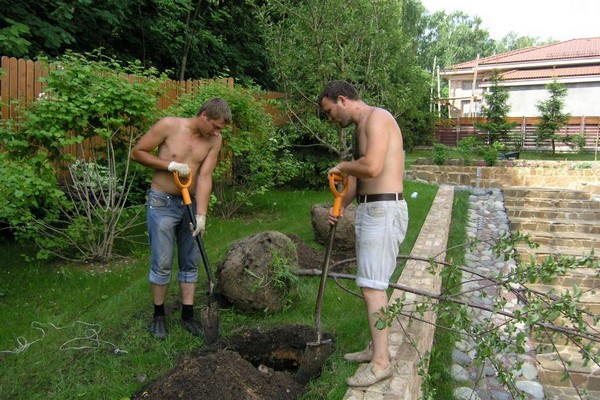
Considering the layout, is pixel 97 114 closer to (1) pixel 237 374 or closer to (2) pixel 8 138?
(2) pixel 8 138

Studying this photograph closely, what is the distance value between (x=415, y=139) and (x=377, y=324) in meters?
22.6

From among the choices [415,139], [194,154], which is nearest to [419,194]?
[194,154]

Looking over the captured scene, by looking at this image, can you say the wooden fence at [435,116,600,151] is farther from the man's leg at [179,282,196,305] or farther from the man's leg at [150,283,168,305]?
the man's leg at [150,283,168,305]

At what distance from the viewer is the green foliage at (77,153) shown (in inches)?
181

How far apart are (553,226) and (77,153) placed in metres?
9.36

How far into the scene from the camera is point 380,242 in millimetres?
2912

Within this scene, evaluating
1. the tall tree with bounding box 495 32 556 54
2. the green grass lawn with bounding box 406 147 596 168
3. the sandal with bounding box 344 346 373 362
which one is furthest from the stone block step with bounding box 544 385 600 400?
the tall tree with bounding box 495 32 556 54

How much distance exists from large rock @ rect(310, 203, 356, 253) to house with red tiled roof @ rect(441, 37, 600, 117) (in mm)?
22473

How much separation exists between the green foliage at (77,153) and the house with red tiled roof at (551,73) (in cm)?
2404

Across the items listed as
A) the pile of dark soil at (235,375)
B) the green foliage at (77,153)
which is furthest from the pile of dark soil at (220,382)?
the green foliage at (77,153)

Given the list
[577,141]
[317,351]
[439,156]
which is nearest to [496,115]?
→ [577,141]

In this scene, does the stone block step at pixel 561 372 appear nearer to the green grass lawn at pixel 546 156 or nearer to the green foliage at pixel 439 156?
the green foliage at pixel 439 156

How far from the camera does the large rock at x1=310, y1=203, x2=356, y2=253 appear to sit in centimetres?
571

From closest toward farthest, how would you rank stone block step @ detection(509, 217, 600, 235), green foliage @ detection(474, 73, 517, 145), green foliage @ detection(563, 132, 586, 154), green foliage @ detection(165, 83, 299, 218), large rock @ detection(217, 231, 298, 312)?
large rock @ detection(217, 231, 298, 312) < green foliage @ detection(165, 83, 299, 218) < stone block step @ detection(509, 217, 600, 235) < green foliage @ detection(474, 73, 517, 145) < green foliage @ detection(563, 132, 586, 154)
